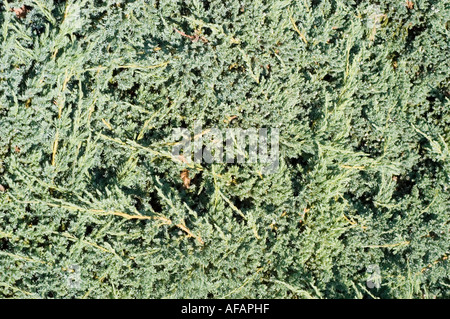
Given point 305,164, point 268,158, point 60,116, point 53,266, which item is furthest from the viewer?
point 305,164

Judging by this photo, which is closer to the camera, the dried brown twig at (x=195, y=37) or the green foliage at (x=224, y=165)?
the green foliage at (x=224, y=165)

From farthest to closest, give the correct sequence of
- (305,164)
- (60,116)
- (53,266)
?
(305,164) → (60,116) → (53,266)

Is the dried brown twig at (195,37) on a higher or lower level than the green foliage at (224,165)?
higher

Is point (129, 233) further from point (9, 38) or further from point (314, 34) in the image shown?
point (314, 34)

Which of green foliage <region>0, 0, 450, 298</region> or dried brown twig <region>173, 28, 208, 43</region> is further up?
dried brown twig <region>173, 28, 208, 43</region>

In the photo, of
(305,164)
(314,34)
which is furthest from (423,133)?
(314,34)

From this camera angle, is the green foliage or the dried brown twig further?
the dried brown twig

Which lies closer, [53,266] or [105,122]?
[53,266]
